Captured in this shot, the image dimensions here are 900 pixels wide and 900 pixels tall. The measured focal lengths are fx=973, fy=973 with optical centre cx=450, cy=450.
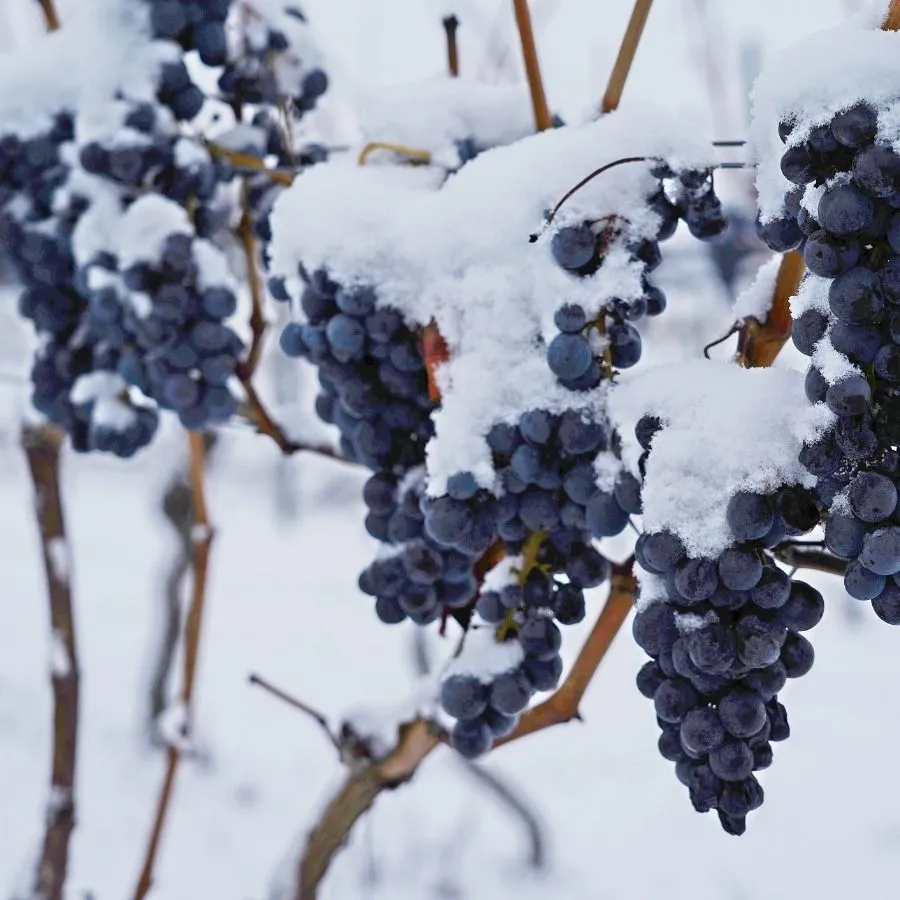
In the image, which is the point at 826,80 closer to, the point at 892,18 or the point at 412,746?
the point at 892,18

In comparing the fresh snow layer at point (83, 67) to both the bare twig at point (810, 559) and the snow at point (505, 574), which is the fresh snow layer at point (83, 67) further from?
the bare twig at point (810, 559)

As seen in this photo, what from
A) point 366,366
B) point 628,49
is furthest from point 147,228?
point 628,49

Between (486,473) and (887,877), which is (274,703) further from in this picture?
(486,473)

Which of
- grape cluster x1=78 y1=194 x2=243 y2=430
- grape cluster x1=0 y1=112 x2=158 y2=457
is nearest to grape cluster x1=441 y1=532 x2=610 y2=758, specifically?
grape cluster x1=78 y1=194 x2=243 y2=430

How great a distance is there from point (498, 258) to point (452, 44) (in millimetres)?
279

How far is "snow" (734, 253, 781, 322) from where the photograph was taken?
21.4 inches

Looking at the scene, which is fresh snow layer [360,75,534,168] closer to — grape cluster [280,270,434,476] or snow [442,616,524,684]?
grape cluster [280,270,434,476]

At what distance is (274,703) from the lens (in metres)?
2.64

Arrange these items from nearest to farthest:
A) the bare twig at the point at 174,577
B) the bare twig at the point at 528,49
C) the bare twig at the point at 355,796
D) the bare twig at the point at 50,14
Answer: the bare twig at the point at 528,49
the bare twig at the point at 355,796
the bare twig at the point at 50,14
the bare twig at the point at 174,577

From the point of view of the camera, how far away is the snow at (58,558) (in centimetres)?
123

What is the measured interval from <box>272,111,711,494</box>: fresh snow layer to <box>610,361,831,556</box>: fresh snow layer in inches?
2.7

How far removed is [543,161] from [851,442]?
0.78ft

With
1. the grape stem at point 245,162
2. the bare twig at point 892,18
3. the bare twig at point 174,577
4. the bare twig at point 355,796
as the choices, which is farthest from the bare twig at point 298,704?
the bare twig at point 174,577

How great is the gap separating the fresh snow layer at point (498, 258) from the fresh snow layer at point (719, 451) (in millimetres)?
70
